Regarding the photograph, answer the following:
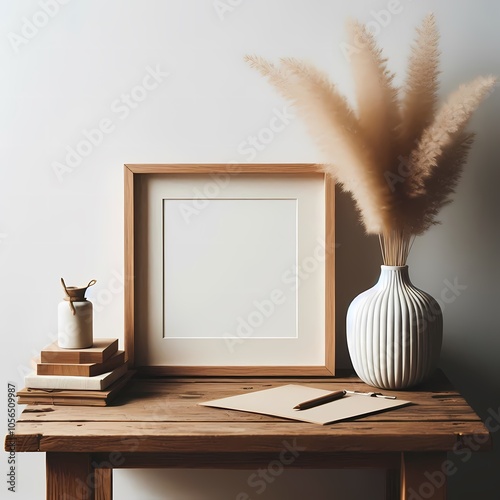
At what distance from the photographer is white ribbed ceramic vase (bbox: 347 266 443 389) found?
51.9 inches

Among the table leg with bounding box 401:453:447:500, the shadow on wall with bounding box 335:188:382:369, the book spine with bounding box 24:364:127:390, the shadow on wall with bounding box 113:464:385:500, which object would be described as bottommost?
the shadow on wall with bounding box 113:464:385:500

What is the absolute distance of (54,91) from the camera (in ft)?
4.96

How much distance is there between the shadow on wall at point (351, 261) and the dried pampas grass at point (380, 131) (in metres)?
0.16

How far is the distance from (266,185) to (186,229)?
0.65 ft

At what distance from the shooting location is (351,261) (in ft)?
5.02

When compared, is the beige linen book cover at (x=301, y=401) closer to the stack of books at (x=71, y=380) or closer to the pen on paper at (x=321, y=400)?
the pen on paper at (x=321, y=400)

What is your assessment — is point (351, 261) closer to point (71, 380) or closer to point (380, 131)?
point (380, 131)

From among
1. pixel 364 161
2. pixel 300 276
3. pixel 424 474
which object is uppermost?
pixel 364 161

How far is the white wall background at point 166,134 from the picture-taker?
4.93ft

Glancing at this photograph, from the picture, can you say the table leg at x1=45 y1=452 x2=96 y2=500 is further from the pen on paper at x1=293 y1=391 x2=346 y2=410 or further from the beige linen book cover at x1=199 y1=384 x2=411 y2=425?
the pen on paper at x1=293 y1=391 x2=346 y2=410

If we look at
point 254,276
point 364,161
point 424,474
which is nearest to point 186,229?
point 254,276

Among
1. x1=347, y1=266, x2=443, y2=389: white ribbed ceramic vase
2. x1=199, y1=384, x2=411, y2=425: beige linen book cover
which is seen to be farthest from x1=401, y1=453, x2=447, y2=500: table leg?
x1=347, y1=266, x2=443, y2=389: white ribbed ceramic vase

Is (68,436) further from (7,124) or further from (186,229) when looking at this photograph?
(7,124)

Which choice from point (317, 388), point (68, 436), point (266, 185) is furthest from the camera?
point (266, 185)
